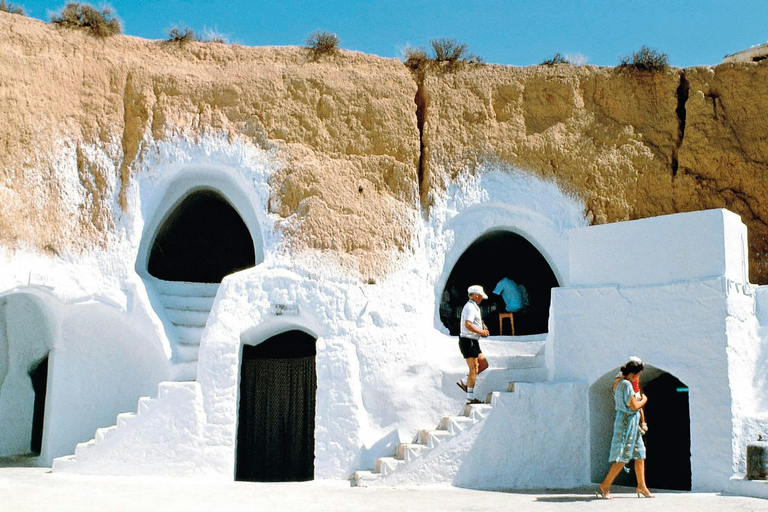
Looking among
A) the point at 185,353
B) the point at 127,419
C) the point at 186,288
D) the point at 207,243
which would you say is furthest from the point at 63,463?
the point at 207,243

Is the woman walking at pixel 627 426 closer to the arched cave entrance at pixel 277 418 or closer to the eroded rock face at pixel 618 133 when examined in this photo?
the eroded rock face at pixel 618 133

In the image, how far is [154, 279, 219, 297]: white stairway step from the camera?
13.3 meters

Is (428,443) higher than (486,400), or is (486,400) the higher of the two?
(486,400)

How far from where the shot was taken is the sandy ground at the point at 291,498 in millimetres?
8867

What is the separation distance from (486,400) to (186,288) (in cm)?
485

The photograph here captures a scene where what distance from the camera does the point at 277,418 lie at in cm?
1345

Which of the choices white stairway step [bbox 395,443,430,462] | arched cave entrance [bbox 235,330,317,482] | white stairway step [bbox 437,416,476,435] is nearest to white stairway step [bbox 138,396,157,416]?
arched cave entrance [bbox 235,330,317,482]

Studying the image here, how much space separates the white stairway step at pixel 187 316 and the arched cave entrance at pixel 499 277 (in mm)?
3801

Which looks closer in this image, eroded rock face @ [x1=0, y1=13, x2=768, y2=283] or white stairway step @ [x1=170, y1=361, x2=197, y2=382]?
white stairway step @ [x1=170, y1=361, x2=197, y2=382]

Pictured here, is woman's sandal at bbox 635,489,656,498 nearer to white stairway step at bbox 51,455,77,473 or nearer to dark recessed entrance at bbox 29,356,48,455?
white stairway step at bbox 51,455,77,473

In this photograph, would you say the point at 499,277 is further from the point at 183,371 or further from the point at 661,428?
the point at 183,371

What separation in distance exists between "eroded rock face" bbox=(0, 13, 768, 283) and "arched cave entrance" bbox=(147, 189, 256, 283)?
1639 mm

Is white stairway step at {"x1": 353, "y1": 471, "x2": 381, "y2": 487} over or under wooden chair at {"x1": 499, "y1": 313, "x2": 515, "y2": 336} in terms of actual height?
under

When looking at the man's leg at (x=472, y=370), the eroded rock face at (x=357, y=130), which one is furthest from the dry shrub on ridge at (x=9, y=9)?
the man's leg at (x=472, y=370)
